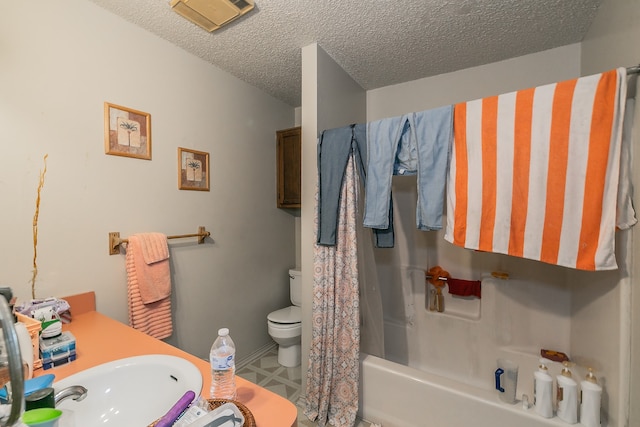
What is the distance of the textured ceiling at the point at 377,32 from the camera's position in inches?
57.5

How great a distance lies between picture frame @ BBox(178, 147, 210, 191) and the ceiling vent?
0.74 meters

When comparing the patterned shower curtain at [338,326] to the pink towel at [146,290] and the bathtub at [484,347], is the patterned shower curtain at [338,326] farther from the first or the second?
the pink towel at [146,290]

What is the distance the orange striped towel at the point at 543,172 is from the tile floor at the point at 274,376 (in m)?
1.53

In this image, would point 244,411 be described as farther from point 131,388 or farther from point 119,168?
point 119,168

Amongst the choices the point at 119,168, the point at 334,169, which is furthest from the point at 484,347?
the point at 119,168

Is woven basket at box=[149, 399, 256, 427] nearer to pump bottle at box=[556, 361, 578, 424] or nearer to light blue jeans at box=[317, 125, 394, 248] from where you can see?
light blue jeans at box=[317, 125, 394, 248]

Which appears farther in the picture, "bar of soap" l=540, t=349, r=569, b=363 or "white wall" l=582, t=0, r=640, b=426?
"bar of soap" l=540, t=349, r=569, b=363

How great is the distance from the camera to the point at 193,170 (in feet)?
6.23

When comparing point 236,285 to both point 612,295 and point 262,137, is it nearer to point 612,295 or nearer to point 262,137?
point 262,137

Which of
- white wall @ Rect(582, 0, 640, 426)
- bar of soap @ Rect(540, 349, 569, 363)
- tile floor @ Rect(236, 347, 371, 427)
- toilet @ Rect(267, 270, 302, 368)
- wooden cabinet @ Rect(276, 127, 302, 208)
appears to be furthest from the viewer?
wooden cabinet @ Rect(276, 127, 302, 208)

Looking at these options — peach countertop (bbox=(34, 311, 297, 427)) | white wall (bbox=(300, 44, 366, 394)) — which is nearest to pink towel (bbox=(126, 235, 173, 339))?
peach countertop (bbox=(34, 311, 297, 427))

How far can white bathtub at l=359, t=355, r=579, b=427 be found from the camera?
131 cm

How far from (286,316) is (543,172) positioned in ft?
6.37

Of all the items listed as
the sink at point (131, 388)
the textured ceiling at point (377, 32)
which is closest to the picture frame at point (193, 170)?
the textured ceiling at point (377, 32)
